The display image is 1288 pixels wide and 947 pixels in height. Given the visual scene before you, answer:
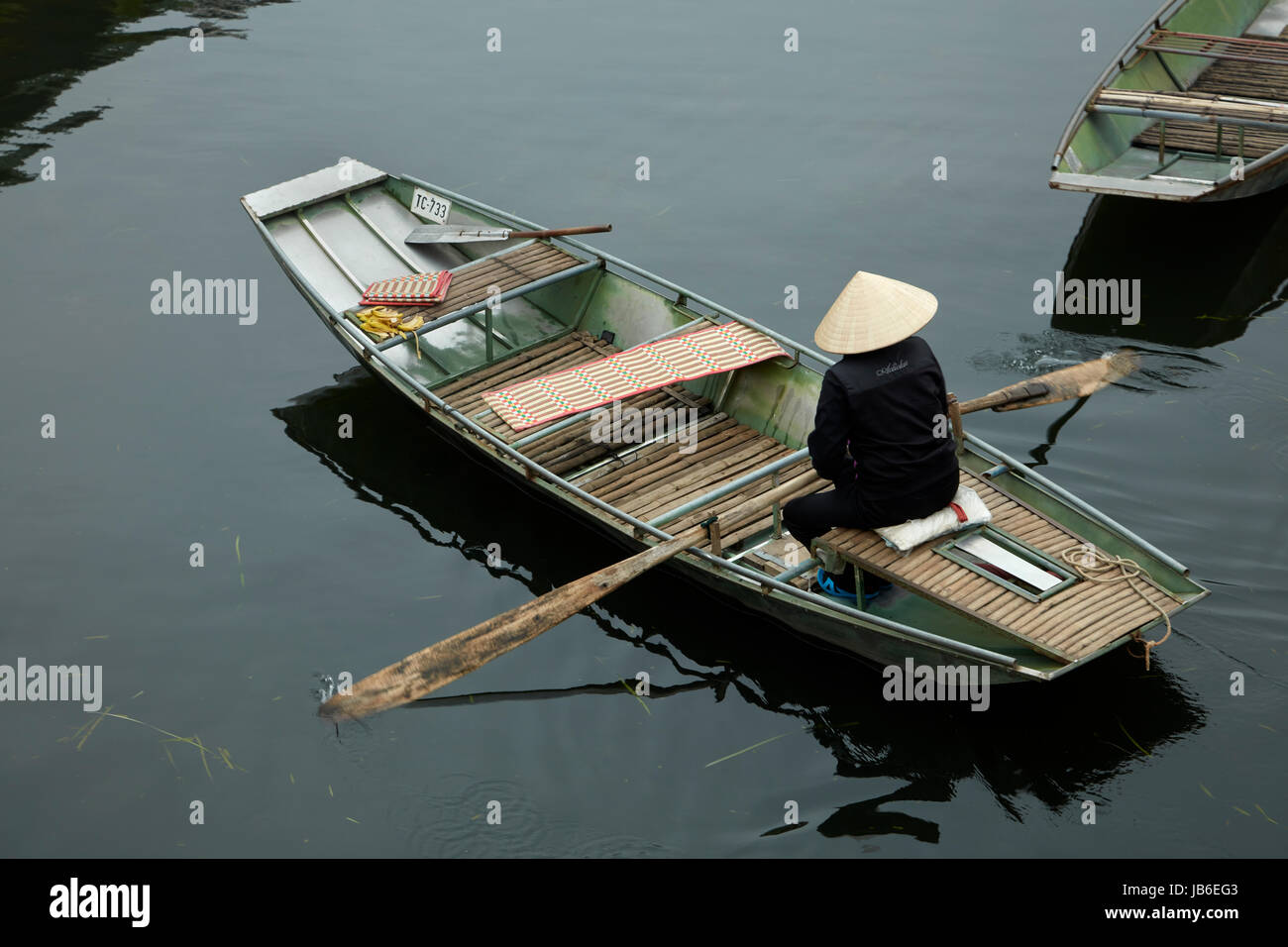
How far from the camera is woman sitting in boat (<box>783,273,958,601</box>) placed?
23.5ft

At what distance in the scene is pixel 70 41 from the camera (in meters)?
17.3

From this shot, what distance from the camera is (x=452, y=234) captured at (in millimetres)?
11641

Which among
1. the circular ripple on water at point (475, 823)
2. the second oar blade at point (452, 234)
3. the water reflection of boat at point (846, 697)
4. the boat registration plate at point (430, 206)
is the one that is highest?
the boat registration plate at point (430, 206)

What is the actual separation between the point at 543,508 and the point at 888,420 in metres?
3.55

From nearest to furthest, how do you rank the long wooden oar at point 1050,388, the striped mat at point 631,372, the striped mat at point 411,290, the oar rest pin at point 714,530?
the oar rest pin at point 714,530, the long wooden oar at point 1050,388, the striped mat at point 631,372, the striped mat at point 411,290

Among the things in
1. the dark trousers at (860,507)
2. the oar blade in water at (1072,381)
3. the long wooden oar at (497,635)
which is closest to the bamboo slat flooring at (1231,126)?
the oar blade in water at (1072,381)

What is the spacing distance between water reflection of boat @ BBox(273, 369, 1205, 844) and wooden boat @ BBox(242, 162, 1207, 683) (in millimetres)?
350

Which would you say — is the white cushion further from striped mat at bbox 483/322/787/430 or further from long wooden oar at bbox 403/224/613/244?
long wooden oar at bbox 403/224/613/244

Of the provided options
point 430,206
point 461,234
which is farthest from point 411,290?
point 430,206

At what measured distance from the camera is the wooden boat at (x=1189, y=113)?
1160 cm

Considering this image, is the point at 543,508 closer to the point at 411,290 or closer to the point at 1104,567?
the point at 411,290

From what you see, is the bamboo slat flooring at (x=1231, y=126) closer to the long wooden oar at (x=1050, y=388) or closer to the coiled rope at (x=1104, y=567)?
the long wooden oar at (x=1050, y=388)

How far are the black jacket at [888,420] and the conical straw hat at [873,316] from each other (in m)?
0.12
